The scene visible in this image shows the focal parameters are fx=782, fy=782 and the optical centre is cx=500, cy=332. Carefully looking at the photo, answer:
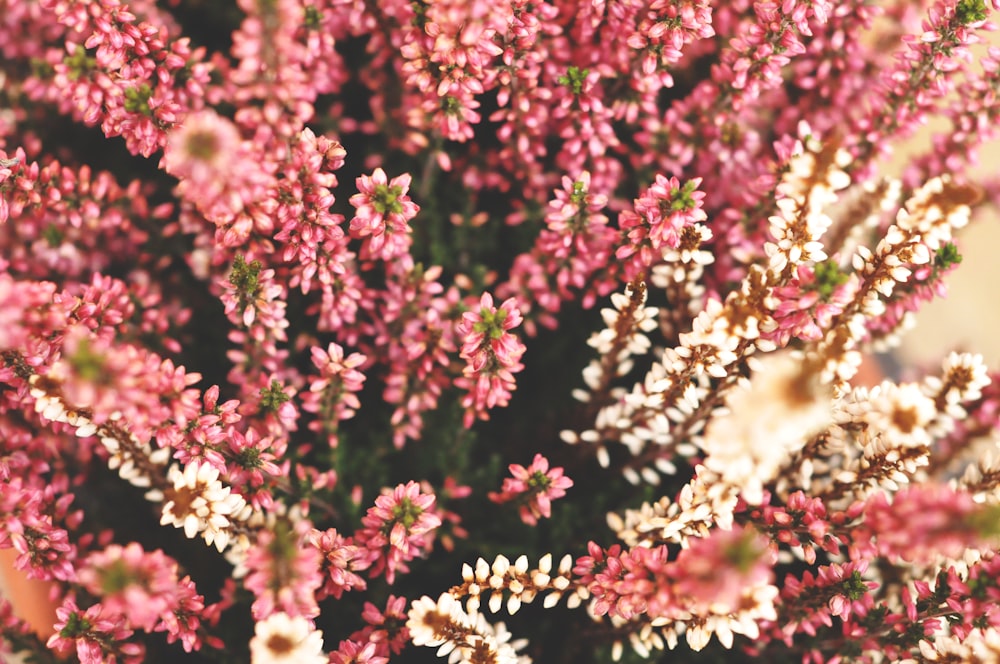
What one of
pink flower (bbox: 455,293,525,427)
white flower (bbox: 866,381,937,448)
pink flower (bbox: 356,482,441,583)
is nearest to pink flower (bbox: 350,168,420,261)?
pink flower (bbox: 455,293,525,427)

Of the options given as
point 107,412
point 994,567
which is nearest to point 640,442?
point 994,567

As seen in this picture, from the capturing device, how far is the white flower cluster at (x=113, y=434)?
3.42 ft

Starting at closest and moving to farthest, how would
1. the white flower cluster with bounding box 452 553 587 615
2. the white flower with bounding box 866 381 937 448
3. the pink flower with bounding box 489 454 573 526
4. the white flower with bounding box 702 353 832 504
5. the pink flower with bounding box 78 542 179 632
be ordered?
the white flower with bounding box 702 353 832 504, the pink flower with bounding box 78 542 179 632, the white flower with bounding box 866 381 937 448, the white flower cluster with bounding box 452 553 587 615, the pink flower with bounding box 489 454 573 526

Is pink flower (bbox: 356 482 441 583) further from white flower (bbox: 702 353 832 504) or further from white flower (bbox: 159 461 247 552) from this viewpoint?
white flower (bbox: 702 353 832 504)

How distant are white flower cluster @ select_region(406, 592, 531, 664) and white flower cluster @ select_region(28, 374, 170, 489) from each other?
472 millimetres

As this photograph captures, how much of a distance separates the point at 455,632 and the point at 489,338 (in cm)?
41

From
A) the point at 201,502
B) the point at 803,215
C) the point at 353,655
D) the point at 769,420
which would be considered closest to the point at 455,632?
the point at 353,655

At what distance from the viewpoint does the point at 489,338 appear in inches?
44.6

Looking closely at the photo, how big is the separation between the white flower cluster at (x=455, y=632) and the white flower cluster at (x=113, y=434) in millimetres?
472

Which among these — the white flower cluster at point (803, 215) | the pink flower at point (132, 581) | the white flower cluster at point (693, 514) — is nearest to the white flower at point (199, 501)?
the pink flower at point (132, 581)

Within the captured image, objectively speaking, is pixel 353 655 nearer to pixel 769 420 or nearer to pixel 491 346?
pixel 491 346

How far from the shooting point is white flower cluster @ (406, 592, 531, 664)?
103 centimetres

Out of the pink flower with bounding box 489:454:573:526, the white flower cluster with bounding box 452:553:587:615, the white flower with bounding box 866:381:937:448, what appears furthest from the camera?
the pink flower with bounding box 489:454:573:526

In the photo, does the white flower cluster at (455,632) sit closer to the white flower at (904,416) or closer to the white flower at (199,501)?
the white flower at (199,501)
